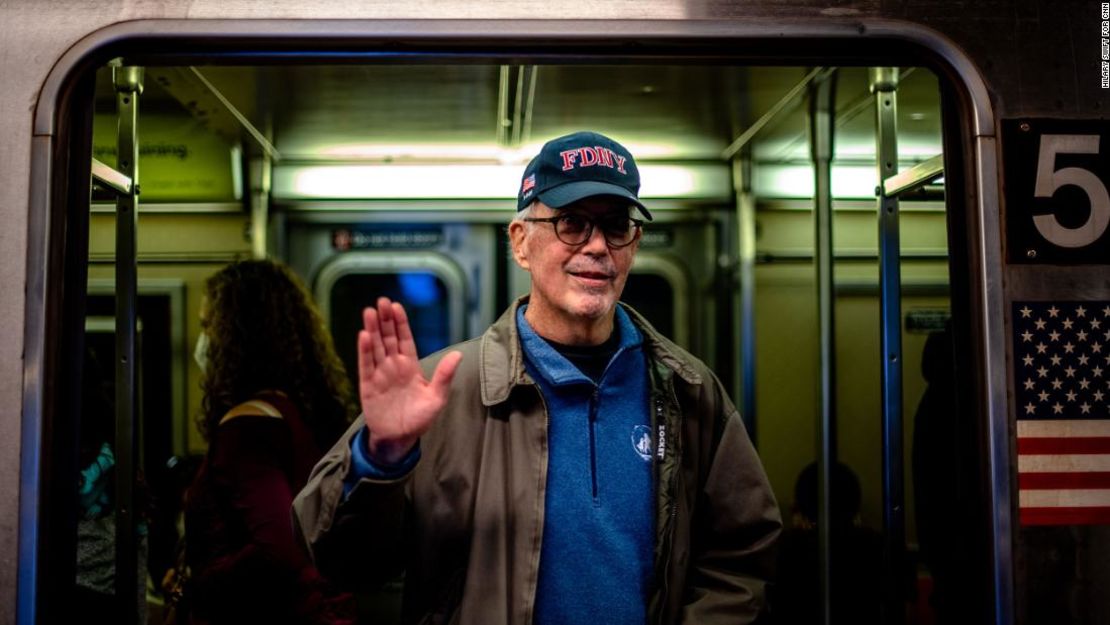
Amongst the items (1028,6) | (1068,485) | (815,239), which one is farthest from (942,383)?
(1028,6)

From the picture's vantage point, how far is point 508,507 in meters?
2.06

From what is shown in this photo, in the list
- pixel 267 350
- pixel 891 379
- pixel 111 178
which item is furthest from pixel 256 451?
pixel 891 379

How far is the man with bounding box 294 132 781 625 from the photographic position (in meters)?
1.88

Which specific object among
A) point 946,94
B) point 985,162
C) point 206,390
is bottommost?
point 206,390

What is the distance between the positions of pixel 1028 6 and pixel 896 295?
803 millimetres

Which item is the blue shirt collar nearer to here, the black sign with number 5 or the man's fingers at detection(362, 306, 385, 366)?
the man's fingers at detection(362, 306, 385, 366)

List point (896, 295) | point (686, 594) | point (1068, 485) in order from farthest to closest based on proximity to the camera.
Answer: point (896, 295) → point (686, 594) → point (1068, 485)

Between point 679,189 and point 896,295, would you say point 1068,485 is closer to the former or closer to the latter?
point 896,295

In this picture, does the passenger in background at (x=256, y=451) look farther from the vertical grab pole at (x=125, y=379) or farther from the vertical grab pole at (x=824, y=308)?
the vertical grab pole at (x=824, y=308)

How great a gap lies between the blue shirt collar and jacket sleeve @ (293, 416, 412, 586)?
0.46 metres

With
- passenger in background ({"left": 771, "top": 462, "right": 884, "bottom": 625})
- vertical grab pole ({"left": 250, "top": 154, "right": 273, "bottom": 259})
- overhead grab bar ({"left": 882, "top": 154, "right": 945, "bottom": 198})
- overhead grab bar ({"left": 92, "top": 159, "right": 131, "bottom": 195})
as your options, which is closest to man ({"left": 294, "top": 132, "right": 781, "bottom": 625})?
overhead grab bar ({"left": 882, "top": 154, "right": 945, "bottom": 198})

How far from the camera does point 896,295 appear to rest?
8.06 feet

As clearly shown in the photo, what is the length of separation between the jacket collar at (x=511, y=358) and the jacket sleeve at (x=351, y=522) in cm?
33

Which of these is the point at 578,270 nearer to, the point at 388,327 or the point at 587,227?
the point at 587,227
